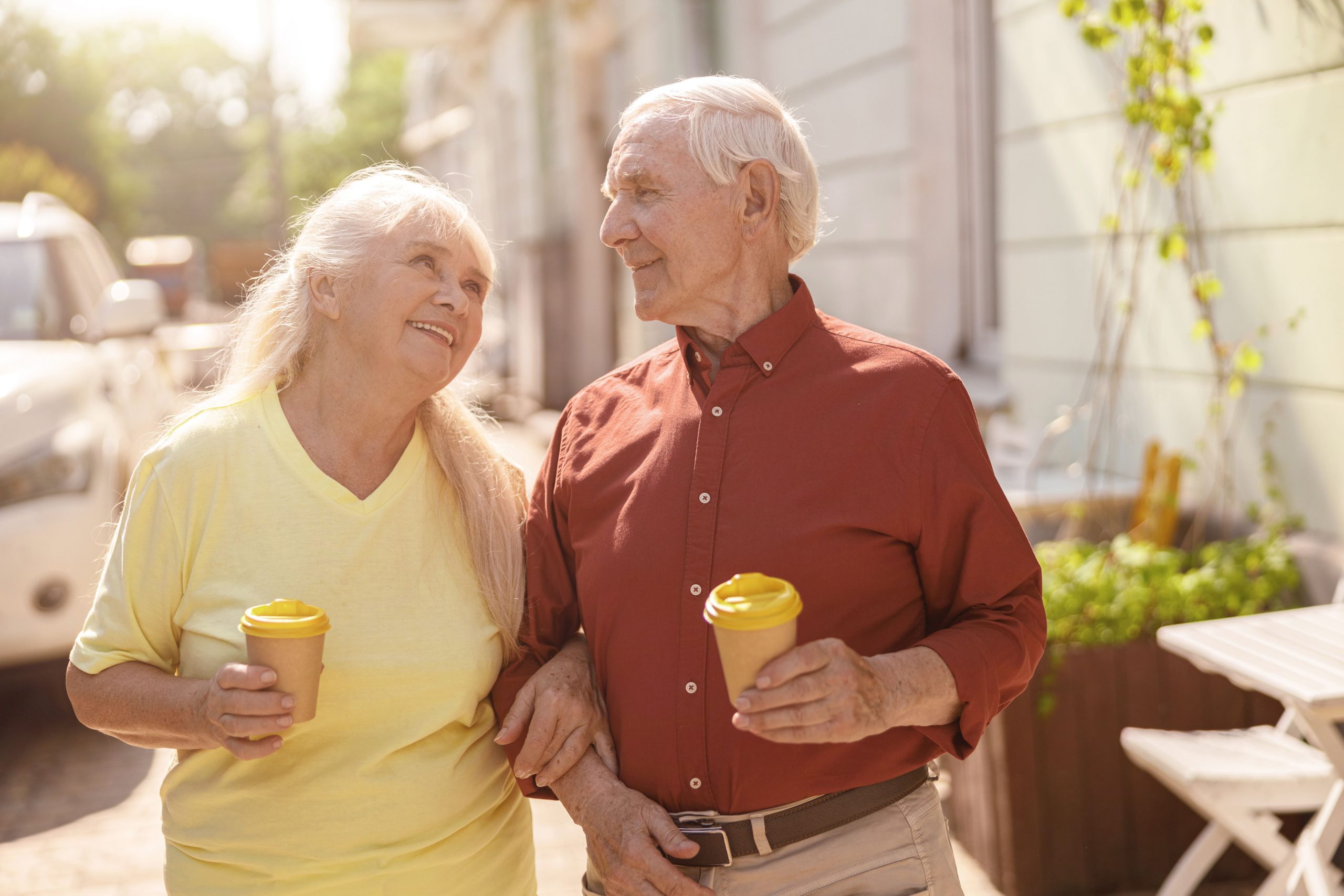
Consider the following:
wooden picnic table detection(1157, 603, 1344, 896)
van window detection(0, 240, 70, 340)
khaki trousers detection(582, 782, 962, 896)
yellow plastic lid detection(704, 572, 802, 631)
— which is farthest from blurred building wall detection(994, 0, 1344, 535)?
van window detection(0, 240, 70, 340)

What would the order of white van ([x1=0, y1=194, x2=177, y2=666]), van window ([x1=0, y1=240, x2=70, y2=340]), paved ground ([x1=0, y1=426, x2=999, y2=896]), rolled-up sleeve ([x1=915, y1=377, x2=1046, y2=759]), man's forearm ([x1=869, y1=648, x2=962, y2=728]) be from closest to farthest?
man's forearm ([x1=869, y1=648, x2=962, y2=728])
rolled-up sleeve ([x1=915, y1=377, x2=1046, y2=759])
paved ground ([x1=0, y1=426, x2=999, y2=896])
white van ([x1=0, y1=194, x2=177, y2=666])
van window ([x1=0, y1=240, x2=70, y2=340])

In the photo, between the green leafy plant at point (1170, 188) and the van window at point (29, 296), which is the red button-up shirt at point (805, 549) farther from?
the van window at point (29, 296)

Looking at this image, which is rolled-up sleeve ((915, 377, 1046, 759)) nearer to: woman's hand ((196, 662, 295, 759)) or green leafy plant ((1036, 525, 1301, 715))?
woman's hand ((196, 662, 295, 759))

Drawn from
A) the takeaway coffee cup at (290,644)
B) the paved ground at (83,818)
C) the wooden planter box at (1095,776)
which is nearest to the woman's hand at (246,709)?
the takeaway coffee cup at (290,644)

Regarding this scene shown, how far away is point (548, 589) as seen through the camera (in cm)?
220

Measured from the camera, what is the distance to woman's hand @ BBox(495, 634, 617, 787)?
79.6 inches

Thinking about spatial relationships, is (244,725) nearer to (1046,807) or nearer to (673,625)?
(673,625)

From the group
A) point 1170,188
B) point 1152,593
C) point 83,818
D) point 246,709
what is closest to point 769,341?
point 246,709

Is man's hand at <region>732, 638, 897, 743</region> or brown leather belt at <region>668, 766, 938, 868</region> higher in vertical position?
man's hand at <region>732, 638, 897, 743</region>

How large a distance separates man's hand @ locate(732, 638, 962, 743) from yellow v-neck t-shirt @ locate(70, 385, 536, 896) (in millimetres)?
677

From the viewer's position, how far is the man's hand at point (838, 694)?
1.60 m

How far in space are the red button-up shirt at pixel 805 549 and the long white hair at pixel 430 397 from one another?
0.21 metres

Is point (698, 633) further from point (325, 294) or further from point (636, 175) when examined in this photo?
point (325, 294)

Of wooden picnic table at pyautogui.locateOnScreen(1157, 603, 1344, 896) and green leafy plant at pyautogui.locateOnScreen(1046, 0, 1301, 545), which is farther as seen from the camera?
green leafy plant at pyautogui.locateOnScreen(1046, 0, 1301, 545)
